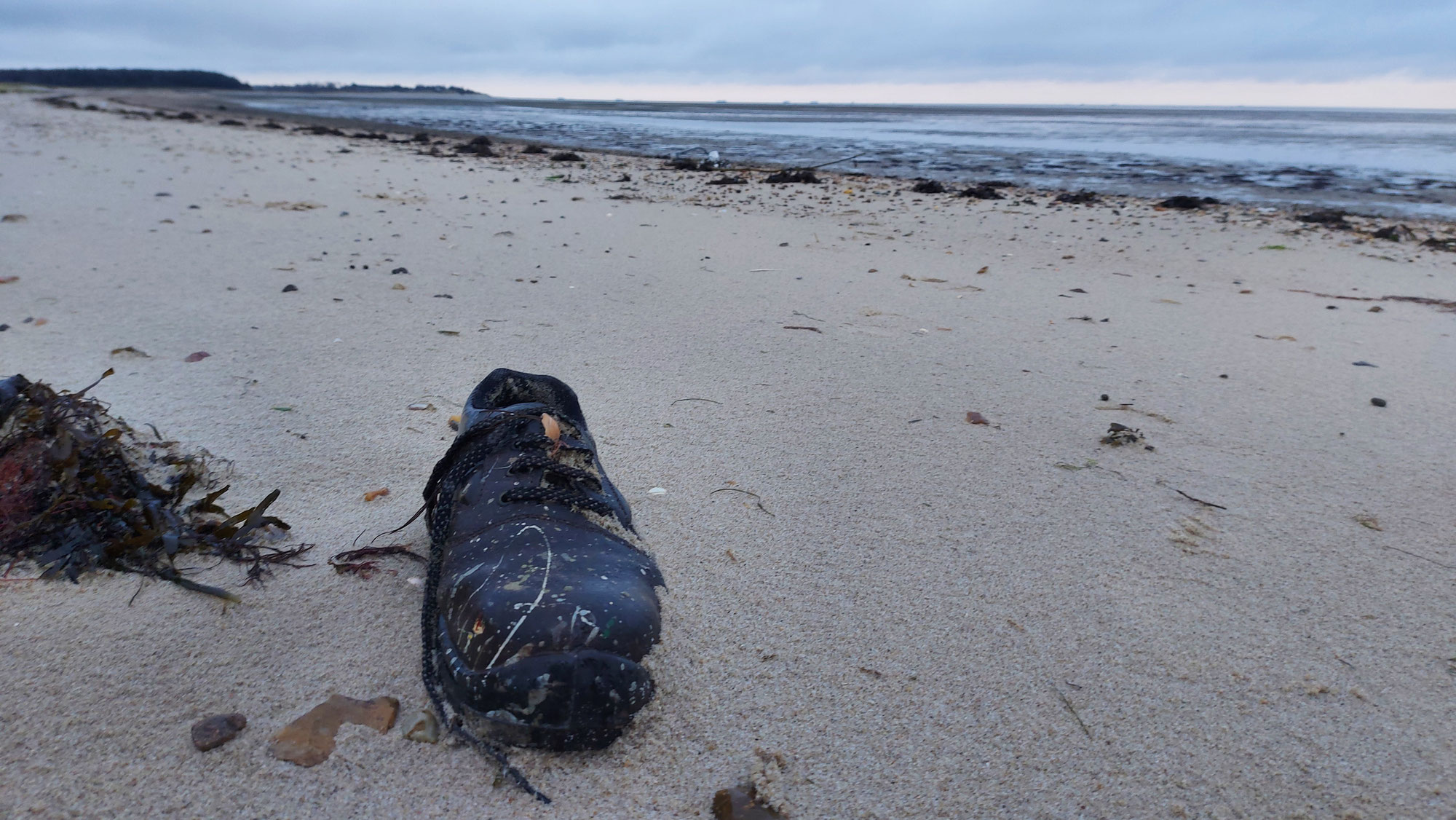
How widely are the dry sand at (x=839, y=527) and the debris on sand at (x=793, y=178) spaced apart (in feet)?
14.2

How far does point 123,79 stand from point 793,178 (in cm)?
6546

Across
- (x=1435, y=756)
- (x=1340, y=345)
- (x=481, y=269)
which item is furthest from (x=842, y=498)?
(x=481, y=269)

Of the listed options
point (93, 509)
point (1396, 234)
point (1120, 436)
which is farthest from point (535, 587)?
point (1396, 234)

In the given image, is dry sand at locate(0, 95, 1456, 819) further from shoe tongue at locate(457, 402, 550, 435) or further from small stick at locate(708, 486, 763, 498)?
shoe tongue at locate(457, 402, 550, 435)

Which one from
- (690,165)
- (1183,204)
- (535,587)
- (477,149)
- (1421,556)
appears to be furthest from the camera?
(477,149)

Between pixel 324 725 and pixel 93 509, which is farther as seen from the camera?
pixel 93 509

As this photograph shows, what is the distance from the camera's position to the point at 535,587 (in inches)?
56.1

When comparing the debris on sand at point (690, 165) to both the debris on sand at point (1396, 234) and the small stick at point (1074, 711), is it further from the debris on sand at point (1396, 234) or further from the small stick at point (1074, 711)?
the small stick at point (1074, 711)

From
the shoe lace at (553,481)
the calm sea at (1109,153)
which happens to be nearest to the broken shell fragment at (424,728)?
the shoe lace at (553,481)

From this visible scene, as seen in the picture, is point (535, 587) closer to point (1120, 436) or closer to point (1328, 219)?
point (1120, 436)

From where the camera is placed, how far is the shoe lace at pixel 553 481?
1738 millimetres

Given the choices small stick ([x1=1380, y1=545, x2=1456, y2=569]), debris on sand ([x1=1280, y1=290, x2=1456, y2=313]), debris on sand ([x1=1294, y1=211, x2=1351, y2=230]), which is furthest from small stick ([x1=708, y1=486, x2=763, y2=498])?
debris on sand ([x1=1294, y1=211, x2=1351, y2=230])

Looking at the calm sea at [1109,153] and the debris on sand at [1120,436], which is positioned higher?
the calm sea at [1109,153]

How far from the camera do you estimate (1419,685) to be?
1490 millimetres
